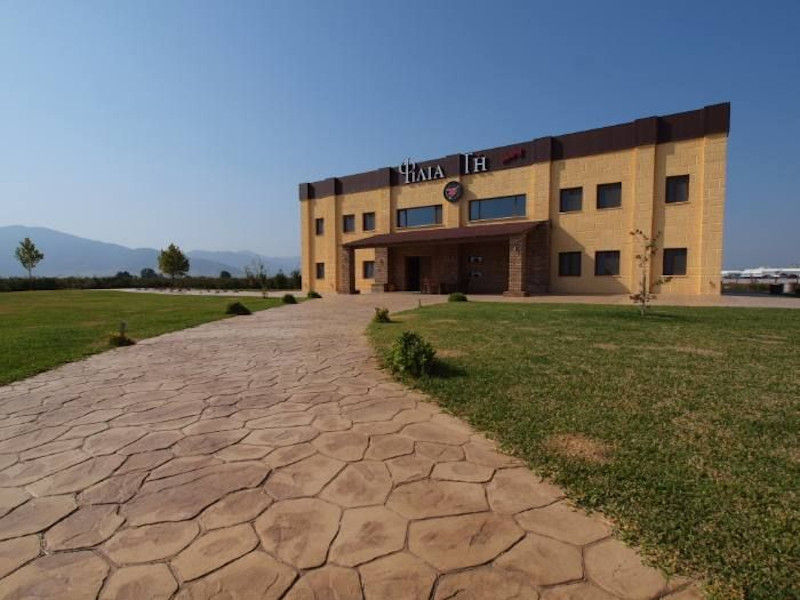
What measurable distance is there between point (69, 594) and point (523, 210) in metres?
26.1

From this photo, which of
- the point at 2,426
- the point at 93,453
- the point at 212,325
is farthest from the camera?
the point at 212,325

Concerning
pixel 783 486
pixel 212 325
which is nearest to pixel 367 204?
pixel 212 325

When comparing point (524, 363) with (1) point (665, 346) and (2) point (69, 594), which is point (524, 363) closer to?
(1) point (665, 346)

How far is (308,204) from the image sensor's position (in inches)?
1389

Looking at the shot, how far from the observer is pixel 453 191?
2719cm

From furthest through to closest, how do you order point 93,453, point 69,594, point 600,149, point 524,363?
1. point 600,149
2. point 524,363
3. point 93,453
4. point 69,594

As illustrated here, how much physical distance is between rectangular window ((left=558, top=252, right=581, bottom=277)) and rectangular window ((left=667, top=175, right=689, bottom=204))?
5389 mm

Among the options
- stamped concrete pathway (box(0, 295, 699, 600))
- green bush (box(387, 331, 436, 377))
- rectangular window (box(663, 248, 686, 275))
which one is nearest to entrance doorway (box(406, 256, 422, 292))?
rectangular window (box(663, 248, 686, 275))

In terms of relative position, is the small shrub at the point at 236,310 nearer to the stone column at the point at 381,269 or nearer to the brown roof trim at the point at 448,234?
the brown roof trim at the point at 448,234

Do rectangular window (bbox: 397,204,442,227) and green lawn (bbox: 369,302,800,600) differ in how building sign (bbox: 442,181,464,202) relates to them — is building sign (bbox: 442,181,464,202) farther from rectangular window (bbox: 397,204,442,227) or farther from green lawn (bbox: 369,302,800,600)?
green lawn (bbox: 369,302,800,600)

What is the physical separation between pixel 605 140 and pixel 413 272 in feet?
51.2

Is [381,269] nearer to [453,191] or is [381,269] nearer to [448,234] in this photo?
[448,234]

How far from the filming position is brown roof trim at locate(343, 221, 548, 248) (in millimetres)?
22997

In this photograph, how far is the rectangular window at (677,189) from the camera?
2055cm
